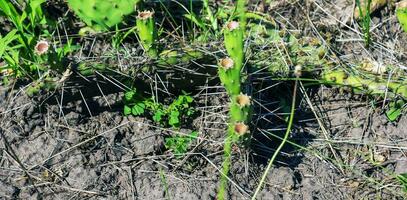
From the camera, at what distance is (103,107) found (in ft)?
8.69

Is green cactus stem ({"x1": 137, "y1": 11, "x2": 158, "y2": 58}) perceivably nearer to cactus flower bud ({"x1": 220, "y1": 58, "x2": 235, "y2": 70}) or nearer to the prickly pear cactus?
the prickly pear cactus

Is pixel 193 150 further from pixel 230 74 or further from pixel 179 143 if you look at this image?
pixel 230 74

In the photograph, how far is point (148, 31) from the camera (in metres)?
2.49

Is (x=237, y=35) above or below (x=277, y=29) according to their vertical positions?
above

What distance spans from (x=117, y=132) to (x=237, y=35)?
0.71m

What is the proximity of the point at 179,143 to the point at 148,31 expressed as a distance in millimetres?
469

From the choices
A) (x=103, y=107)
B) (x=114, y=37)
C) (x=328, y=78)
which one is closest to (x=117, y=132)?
(x=103, y=107)

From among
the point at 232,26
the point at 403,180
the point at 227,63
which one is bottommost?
the point at 403,180

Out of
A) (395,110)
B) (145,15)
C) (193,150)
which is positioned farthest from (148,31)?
(395,110)

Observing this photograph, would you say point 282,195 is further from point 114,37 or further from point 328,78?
point 114,37

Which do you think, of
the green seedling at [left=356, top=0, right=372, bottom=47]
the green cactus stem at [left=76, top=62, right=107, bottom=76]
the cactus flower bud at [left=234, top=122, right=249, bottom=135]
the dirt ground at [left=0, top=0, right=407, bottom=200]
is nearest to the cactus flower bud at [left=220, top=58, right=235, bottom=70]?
the cactus flower bud at [left=234, top=122, right=249, bottom=135]

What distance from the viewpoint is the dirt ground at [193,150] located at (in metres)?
2.46

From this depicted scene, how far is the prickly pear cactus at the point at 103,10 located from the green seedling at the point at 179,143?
0.56 meters

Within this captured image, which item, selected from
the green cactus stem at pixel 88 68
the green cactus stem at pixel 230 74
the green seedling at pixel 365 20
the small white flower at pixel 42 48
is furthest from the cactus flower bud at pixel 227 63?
the green seedling at pixel 365 20
